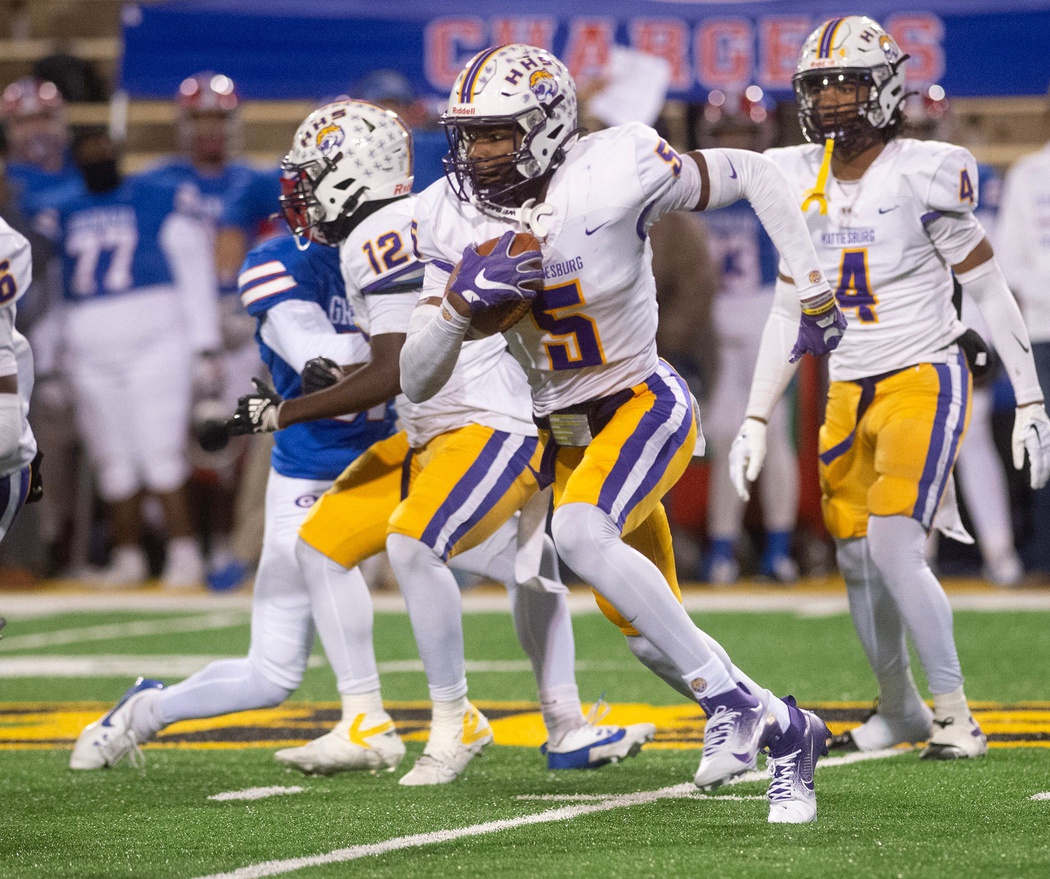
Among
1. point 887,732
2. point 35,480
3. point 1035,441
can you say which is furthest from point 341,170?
point 887,732

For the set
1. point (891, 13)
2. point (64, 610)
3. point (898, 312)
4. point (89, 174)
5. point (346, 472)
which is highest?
point (891, 13)

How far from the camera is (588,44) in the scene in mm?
9180

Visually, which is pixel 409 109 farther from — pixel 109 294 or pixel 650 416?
pixel 650 416

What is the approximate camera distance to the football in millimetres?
3453

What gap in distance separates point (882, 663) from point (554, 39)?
5.49 metres

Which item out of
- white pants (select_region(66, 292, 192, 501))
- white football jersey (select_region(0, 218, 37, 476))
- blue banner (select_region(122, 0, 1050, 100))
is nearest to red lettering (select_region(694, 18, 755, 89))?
blue banner (select_region(122, 0, 1050, 100))

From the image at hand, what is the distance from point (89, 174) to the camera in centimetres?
858

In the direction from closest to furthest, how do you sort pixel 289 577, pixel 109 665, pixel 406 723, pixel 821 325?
pixel 821 325
pixel 289 577
pixel 406 723
pixel 109 665

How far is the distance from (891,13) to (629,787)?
6.12 meters

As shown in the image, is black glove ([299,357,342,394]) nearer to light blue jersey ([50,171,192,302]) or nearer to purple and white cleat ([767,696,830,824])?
purple and white cleat ([767,696,830,824])

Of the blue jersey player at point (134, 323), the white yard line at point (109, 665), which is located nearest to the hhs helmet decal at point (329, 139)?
the white yard line at point (109, 665)

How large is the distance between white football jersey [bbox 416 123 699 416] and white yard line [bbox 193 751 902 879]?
0.85 m

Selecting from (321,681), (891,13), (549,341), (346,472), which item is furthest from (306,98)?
(549,341)

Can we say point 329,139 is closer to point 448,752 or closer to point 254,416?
point 254,416
